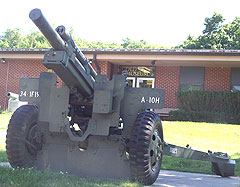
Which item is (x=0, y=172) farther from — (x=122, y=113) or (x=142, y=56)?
(x=142, y=56)

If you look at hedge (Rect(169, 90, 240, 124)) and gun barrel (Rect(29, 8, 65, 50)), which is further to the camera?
hedge (Rect(169, 90, 240, 124))

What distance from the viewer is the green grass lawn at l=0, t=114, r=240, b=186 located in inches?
177

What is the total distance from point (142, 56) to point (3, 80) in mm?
8444

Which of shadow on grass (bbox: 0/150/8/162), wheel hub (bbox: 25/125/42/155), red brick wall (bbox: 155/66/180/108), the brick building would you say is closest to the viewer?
wheel hub (bbox: 25/125/42/155)

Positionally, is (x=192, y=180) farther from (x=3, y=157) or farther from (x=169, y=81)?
(x=169, y=81)

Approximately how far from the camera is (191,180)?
19.2ft

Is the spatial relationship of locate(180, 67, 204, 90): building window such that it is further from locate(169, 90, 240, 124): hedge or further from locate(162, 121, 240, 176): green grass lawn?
locate(162, 121, 240, 176): green grass lawn

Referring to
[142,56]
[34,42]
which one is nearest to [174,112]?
[142,56]

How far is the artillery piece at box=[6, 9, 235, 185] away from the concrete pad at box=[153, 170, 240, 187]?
0.46 meters

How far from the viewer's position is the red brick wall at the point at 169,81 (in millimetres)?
19359

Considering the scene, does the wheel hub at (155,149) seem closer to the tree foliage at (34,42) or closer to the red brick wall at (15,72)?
the red brick wall at (15,72)

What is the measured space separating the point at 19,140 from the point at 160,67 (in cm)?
1522

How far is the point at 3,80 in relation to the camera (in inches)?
833

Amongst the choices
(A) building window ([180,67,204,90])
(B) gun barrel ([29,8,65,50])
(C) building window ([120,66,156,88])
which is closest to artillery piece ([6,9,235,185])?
(B) gun barrel ([29,8,65,50])
